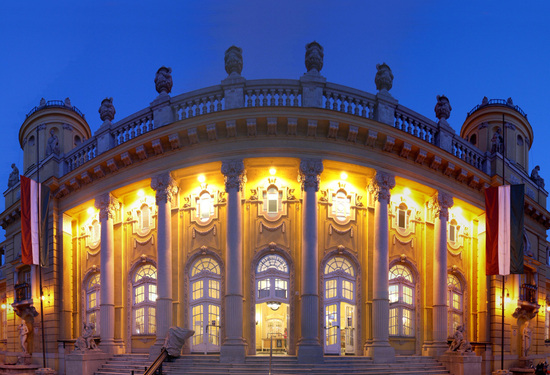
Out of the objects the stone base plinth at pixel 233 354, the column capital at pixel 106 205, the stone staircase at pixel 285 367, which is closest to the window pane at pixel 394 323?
the stone staircase at pixel 285 367

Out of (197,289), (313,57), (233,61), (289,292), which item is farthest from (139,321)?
(313,57)

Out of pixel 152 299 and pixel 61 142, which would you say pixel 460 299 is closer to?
pixel 152 299

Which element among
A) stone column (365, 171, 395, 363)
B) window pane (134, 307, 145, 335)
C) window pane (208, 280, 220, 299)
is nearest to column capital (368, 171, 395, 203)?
stone column (365, 171, 395, 363)

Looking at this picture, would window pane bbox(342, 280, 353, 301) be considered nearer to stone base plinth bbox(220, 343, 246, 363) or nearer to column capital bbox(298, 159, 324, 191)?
column capital bbox(298, 159, 324, 191)

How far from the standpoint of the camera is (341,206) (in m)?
24.1

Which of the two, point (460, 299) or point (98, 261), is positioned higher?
point (98, 261)

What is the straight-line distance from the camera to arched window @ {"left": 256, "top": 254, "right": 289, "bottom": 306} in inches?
910

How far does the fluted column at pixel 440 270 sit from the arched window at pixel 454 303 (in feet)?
8.12

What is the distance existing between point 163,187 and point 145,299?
212 inches

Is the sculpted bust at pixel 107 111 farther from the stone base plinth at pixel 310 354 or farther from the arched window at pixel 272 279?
the stone base plinth at pixel 310 354

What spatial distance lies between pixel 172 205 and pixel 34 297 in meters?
10.9

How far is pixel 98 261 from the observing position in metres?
27.7

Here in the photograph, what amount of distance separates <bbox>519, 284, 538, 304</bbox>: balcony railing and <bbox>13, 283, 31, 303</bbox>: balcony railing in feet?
83.8

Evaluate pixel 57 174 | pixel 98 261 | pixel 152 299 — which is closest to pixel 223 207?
pixel 152 299
